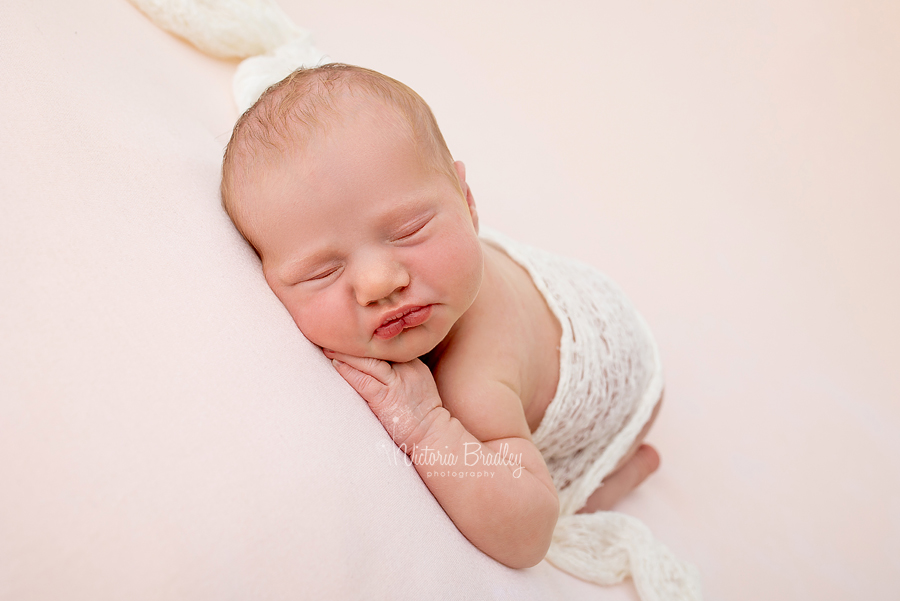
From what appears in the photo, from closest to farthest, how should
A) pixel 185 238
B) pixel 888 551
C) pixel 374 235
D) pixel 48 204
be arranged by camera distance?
1. pixel 48 204
2. pixel 185 238
3. pixel 374 235
4. pixel 888 551

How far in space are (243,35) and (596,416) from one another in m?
1.43

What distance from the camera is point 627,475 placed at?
5.37 feet

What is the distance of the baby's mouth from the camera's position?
978 millimetres

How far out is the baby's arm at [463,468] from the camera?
937 mm

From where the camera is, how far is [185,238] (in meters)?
0.86

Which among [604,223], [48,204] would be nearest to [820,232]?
[604,223]

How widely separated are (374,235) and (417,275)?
3.9 inches

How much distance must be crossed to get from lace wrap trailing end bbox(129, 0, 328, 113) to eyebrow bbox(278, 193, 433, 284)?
0.67m

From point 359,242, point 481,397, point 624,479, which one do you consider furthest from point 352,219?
point 624,479

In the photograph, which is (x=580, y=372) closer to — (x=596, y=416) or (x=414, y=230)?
(x=596, y=416)

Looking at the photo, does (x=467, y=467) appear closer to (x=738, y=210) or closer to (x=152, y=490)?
(x=152, y=490)

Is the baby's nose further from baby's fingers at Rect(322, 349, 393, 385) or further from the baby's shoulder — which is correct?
the baby's shoulder

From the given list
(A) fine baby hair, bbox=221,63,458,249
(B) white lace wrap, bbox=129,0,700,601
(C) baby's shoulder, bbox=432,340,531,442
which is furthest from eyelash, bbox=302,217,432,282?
(B) white lace wrap, bbox=129,0,700,601

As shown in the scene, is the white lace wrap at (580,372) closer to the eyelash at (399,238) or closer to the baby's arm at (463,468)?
the baby's arm at (463,468)
